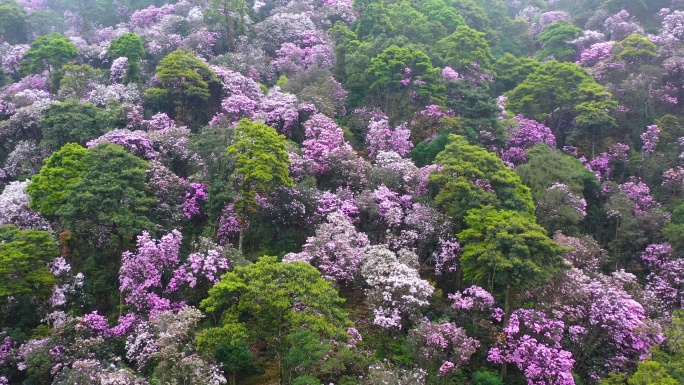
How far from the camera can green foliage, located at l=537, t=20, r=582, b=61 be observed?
4778 centimetres

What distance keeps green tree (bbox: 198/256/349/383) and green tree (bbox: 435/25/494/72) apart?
104ft

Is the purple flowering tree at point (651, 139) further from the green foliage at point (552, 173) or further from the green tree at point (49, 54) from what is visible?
the green tree at point (49, 54)

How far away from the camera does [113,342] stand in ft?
68.2

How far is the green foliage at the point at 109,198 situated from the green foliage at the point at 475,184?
16033 mm

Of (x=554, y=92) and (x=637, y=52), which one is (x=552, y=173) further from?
(x=637, y=52)

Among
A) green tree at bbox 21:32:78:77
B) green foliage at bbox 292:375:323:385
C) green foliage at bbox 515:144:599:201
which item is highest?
green foliage at bbox 515:144:599:201

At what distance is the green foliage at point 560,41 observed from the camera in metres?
47.8

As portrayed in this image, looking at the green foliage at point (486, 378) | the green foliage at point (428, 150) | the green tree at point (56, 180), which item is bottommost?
the green tree at point (56, 180)

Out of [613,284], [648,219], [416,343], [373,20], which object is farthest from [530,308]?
[373,20]

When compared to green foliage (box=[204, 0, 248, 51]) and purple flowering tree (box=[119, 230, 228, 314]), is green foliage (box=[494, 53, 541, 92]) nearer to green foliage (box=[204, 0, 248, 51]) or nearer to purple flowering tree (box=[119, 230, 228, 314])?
green foliage (box=[204, 0, 248, 51])

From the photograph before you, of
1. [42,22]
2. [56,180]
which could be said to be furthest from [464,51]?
[42,22]

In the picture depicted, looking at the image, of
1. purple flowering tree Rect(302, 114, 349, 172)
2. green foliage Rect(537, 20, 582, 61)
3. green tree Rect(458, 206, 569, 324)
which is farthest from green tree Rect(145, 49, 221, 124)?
green foliage Rect(537, 20, 582, 61)

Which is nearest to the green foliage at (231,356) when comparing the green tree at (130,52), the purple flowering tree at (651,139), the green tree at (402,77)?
the green tree at (402,77)

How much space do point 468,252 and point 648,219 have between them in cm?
1454
